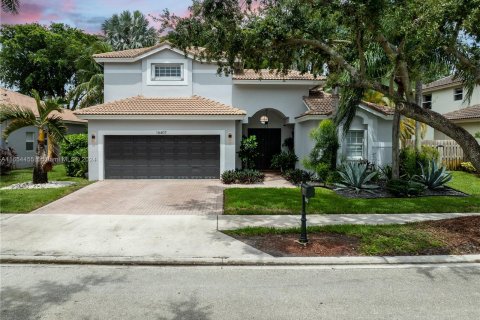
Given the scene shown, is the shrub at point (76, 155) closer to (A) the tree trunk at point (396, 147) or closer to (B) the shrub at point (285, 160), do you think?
(B) the shrub at point (285, 160)

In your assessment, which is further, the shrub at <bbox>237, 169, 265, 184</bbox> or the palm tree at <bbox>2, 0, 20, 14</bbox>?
the shrub at <bbox>237, 169, 265, 184</bbox>

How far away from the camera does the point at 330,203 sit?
11.6 m

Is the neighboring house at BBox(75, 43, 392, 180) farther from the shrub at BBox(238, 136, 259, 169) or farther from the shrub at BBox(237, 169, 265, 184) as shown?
the shrub at BBox(237, 169, 265, 184)

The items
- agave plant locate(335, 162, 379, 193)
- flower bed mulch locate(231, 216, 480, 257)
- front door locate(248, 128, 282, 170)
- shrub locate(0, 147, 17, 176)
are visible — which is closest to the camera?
flower bed mulch locate(231, 216, 480, 257)

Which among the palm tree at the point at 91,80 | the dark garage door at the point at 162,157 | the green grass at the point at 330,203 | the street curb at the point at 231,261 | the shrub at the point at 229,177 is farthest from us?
the palm tree at the point at 91,80

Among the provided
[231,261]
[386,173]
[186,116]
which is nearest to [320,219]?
[231,261]

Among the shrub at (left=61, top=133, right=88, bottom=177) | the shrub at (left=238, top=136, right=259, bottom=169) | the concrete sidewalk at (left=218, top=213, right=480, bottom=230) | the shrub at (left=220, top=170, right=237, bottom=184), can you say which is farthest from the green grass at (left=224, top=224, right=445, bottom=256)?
the shrub at (left=61, top=133, right=88, bottom=177)

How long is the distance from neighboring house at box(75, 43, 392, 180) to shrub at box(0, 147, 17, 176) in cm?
560

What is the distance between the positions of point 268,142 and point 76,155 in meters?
10.4

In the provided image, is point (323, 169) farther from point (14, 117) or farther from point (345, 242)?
point (14, 117)

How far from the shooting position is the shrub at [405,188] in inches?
509

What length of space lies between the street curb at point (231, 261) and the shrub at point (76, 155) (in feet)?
38.6

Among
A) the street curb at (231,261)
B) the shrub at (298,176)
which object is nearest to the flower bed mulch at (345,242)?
the street curb at (231,261)

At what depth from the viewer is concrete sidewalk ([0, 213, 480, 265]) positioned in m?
6.70
